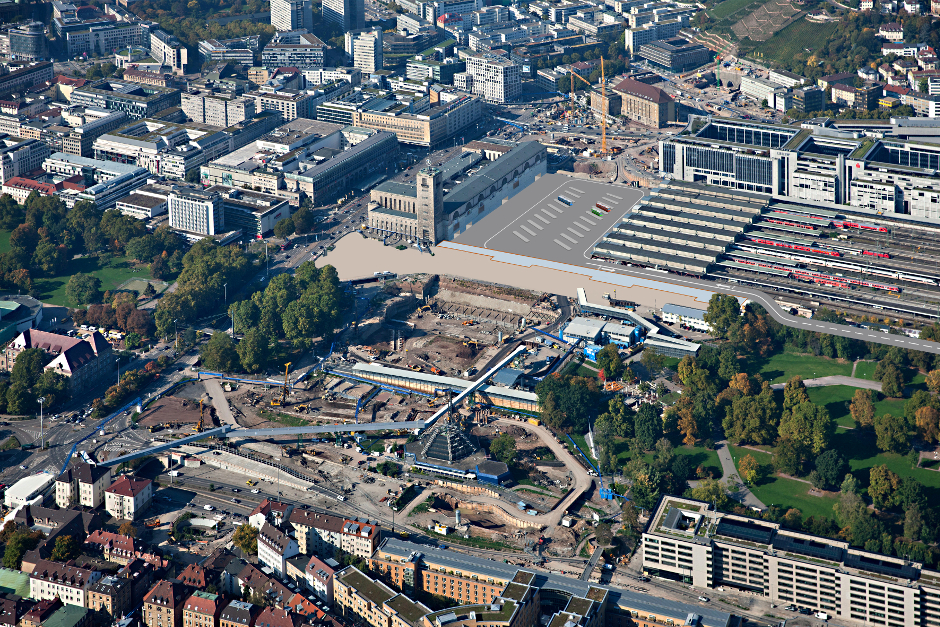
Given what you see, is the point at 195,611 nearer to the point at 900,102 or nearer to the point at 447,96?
the point at 447,96

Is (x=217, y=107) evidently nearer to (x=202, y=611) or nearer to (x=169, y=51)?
(x=169, y=51)

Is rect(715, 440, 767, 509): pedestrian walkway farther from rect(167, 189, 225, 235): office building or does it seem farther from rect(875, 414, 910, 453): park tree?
rect(167, 189, 225, 235): office building

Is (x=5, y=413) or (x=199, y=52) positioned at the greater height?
(x=199, y=52)

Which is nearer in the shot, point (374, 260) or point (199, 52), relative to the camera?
point (374, 260)

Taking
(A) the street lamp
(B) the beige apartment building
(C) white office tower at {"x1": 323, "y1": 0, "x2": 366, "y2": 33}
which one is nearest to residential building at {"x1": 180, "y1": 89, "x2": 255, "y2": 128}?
(C) white office tower at {"x1": 323, "y1": 0, "x2": 366, "y2": 33}

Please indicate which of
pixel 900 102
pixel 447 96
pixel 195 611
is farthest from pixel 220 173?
pixel 900 102
